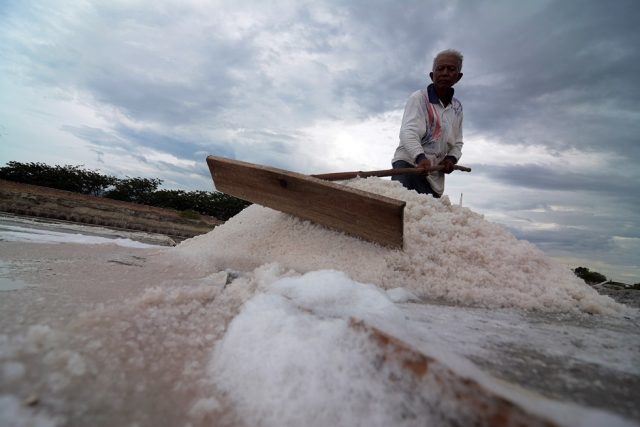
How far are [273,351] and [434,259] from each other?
1.26 metres

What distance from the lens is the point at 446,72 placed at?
316cm

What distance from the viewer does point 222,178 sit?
219 centimetres

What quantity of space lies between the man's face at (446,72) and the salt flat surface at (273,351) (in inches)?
93.4

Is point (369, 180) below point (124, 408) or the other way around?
the other way around

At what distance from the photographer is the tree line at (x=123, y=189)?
11766 mm

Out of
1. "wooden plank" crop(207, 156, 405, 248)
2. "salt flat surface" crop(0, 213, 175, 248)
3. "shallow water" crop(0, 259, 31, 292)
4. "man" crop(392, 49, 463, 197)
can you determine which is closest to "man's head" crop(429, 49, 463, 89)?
"man" crop(392, 49, 463, 197)

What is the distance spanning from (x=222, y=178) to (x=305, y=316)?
158cm

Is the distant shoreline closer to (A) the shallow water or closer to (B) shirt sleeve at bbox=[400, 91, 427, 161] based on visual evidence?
(B) shirt sleeve at bbox=[400, 91, 427, 161]

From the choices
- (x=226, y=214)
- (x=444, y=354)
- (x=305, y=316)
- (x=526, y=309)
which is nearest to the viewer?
(x=444, y=354)

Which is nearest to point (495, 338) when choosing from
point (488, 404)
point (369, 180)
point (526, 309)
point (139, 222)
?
point (488, 404)

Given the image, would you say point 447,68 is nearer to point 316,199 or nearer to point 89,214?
point 316,199

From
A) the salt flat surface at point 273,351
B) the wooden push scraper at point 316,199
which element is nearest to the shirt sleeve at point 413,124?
the wooden push scraper at point 316,199

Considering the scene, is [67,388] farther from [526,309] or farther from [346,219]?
[526,309]

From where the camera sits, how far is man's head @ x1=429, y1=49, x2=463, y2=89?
315 cm
